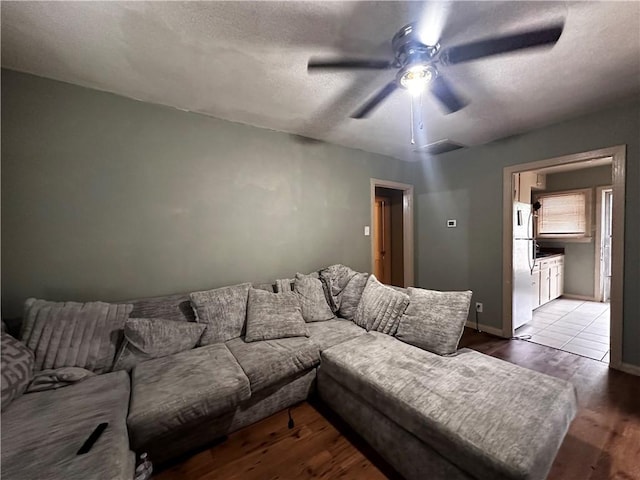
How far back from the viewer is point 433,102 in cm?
225

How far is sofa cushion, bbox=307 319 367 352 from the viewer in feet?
6.93

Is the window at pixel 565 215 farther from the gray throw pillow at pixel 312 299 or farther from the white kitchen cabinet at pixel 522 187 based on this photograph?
the gray throw pillow at pixel 312 299

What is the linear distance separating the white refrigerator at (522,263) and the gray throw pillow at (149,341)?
12.0ft

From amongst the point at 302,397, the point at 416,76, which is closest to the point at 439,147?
the point at 416,76

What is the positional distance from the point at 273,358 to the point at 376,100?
2.00m

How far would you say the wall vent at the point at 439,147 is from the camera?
3.33 m

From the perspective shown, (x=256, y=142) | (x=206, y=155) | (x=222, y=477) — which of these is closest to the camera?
(x=222, y=477)

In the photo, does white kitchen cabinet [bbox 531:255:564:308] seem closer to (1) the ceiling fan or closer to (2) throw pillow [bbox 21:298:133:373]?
(1) the ceiling fan

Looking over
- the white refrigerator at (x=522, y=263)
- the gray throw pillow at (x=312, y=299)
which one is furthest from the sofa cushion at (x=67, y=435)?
the white refrigerator at (x=522, y=263)

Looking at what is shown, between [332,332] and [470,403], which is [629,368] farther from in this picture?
[332,332]

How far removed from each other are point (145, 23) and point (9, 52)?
1026 millimetres

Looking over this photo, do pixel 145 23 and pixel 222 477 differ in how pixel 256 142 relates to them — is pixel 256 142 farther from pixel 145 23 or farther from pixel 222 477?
pixel 222 477

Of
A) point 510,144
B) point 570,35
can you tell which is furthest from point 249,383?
point 510,144

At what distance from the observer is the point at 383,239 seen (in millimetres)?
4938
